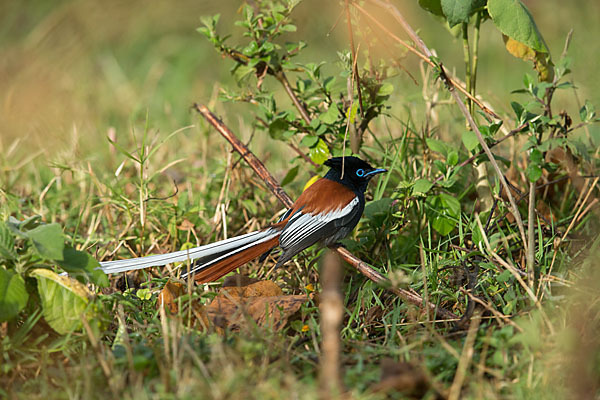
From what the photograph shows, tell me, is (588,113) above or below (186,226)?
above

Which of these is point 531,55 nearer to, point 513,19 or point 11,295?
point 513,19

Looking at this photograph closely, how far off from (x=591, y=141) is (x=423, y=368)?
9.16 ft

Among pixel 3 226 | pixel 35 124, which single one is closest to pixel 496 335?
pixel 3 226

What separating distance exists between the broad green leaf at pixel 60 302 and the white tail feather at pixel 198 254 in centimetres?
35

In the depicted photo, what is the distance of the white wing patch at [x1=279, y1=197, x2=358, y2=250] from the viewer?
369 cm

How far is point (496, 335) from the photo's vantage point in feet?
8.57

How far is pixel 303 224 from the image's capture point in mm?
3742

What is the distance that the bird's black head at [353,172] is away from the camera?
13.1ft

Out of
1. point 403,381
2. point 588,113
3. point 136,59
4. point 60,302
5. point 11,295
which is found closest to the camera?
point 403,381

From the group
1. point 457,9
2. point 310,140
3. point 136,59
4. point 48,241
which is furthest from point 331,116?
point 136,59

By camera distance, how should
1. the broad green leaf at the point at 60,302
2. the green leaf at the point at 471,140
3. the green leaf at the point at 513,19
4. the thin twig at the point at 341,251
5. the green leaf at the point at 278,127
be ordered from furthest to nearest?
the green leaf at the point at 278,127 < the green leaf at the point at 471,140 < the green leaf at the point at 513,19 < the thin twig at the point at 341,251 < the broad green leaf at the point at 60,302

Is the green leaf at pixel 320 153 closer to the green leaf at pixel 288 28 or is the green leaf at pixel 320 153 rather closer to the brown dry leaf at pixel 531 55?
the green leaf at pixel 288 28

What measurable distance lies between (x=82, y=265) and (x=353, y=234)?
196 cm

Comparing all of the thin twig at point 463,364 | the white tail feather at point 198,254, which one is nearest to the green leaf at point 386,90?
the white tail feather at point 198,254
